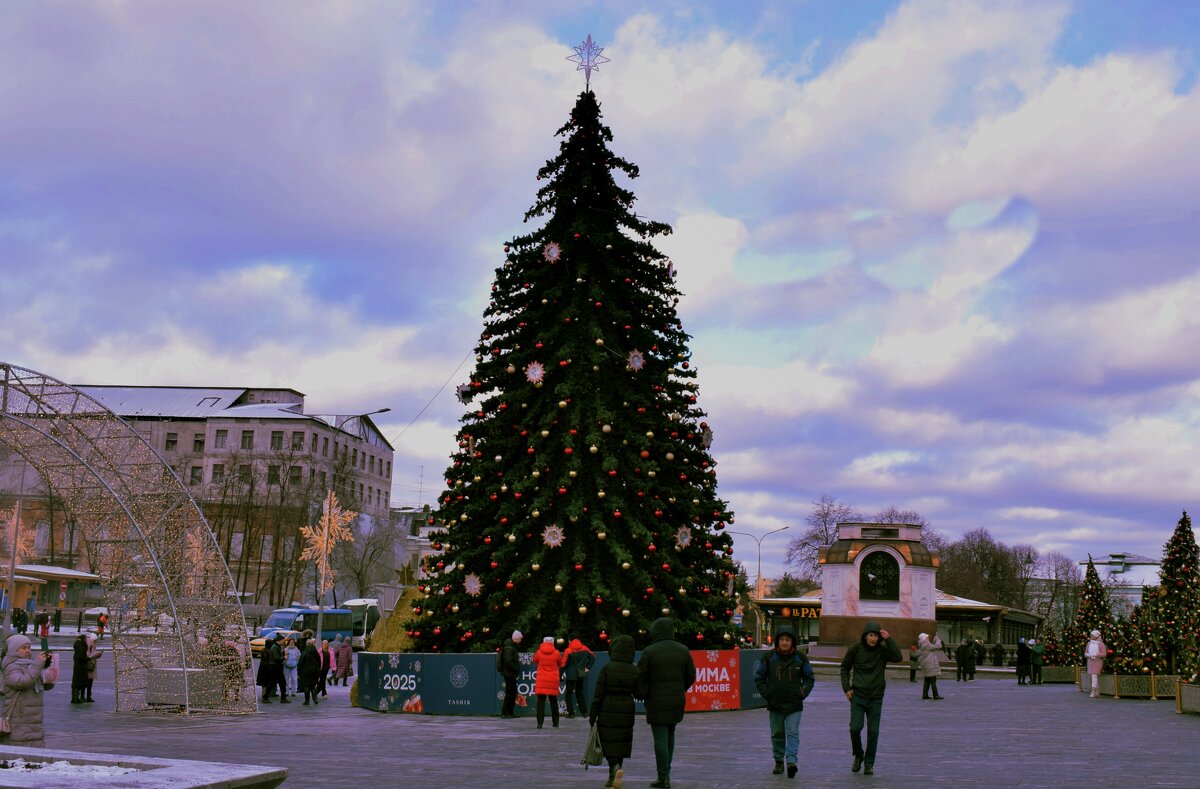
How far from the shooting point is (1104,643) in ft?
108

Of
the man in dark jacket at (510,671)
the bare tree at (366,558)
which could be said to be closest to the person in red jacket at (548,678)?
the man in dark jacket at (510,671)

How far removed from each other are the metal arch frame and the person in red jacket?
586cm

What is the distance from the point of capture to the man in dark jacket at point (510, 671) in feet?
74.5

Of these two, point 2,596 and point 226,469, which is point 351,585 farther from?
point 2,596

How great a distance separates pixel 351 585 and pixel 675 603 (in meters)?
72.8

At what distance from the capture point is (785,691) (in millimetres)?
13195

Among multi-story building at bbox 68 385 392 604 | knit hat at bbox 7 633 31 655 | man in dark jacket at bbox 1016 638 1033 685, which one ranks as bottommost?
man in dark jacket at bbox 1016 638 1033 685

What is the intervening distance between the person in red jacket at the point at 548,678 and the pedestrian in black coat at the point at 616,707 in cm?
922

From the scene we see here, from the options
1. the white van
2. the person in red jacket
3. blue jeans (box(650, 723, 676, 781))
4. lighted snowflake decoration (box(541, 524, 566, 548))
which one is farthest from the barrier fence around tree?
the white van

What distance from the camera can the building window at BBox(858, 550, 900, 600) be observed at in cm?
5634

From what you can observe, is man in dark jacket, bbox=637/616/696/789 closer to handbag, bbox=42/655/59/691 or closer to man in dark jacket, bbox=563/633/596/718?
handbag, bbox=42/655/59/691

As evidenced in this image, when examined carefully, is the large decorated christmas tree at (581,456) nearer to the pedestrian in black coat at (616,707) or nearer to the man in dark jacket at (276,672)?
the man in dark jacket at (276,672)

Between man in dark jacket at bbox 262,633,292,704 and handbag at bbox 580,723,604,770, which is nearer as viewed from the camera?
handbag at bbox 580,723,604,770

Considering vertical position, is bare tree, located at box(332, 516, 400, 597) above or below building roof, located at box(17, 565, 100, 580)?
above
